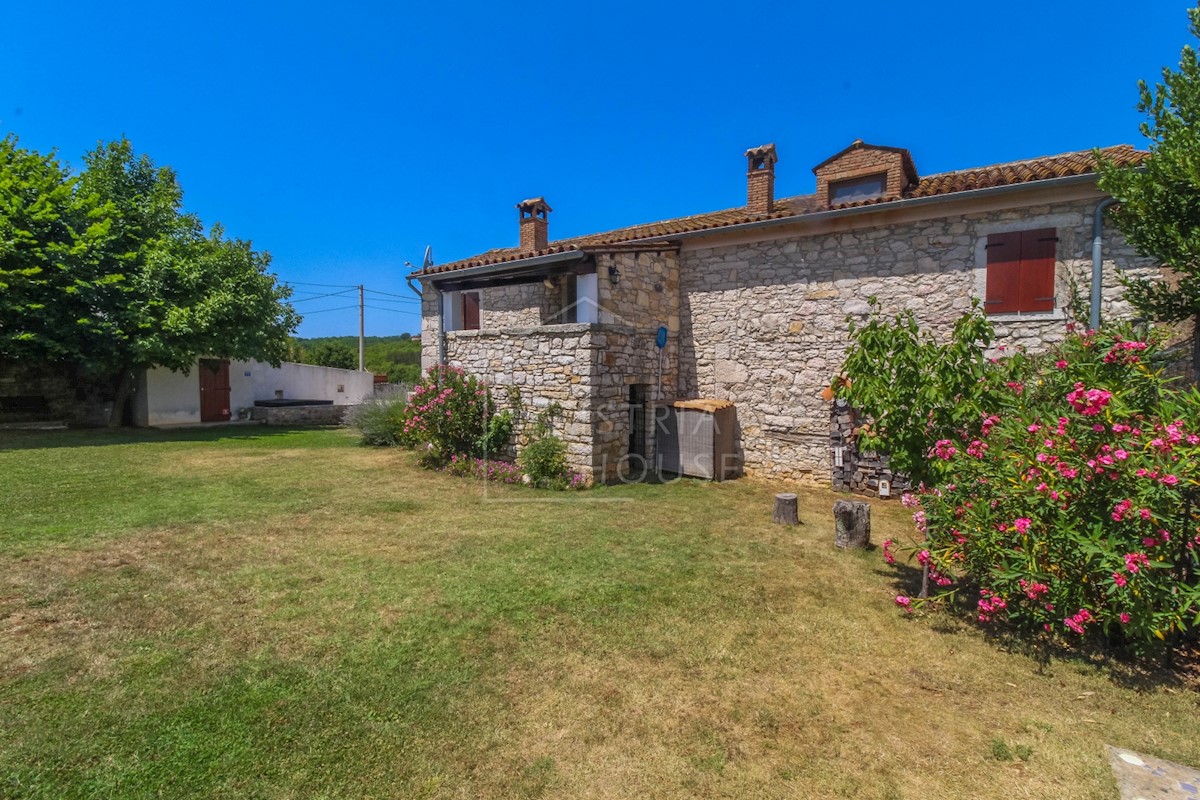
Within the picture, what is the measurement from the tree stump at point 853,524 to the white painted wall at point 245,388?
46.2 ft

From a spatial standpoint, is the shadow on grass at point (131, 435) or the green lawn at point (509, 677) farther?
the shadow on grass at point (131, 435)

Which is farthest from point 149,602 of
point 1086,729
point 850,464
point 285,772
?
point 850,464

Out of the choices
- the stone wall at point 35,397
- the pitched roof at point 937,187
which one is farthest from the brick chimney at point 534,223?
the stone wall at point 35,397

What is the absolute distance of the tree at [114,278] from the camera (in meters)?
14.6

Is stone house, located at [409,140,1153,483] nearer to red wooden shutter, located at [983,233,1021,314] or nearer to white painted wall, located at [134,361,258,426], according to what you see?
red wooden shutter, located at [983,233,1021,314]

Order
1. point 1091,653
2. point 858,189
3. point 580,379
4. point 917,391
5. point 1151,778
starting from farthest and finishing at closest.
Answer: point 858,189 → point 580,379 → point 917,391 → point 1091,653 → point 1151,778

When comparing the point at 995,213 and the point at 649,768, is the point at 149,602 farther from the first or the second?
the point at 995,213

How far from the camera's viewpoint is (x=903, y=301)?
9086 millimetres

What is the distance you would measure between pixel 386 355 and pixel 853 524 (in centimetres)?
5212

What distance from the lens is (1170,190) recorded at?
18.6 feet

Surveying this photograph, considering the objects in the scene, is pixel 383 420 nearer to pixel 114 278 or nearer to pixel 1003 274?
pixel 114 278

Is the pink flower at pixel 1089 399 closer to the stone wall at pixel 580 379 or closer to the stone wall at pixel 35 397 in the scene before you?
the stone wall at pixel 580 379

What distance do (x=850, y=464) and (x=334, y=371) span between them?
2214cm

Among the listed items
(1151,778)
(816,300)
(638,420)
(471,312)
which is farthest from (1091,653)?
(471,312)
